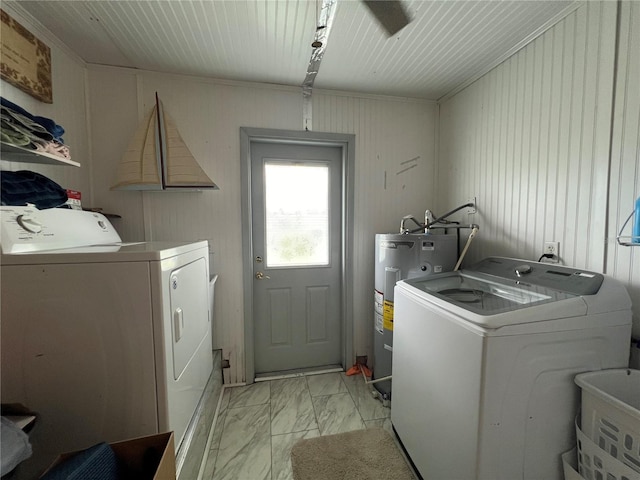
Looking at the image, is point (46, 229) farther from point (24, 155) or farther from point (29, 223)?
point (24, 155)

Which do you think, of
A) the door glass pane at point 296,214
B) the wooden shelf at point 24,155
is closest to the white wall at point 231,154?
the door glass pane at point 296,214

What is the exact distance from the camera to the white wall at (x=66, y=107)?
136 centimetres

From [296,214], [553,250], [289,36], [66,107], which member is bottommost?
[553,250]

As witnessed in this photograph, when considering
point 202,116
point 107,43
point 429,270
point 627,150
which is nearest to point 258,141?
point 202,116

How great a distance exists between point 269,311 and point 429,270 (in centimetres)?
138

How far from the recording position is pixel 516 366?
3.09 feet

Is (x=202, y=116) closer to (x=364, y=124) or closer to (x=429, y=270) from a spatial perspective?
(x=364, y=124)

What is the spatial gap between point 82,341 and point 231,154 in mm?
1544

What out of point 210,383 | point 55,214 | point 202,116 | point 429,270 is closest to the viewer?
point 55,214

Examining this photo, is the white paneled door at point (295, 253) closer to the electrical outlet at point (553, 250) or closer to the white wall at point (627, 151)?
the electrical outlet at point (553, 250)

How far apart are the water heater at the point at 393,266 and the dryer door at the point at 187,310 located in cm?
127

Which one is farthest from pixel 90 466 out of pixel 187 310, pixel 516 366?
pixel 516 366

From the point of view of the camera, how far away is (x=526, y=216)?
62.7 inches

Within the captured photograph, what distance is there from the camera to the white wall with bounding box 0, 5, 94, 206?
1.36 meters
